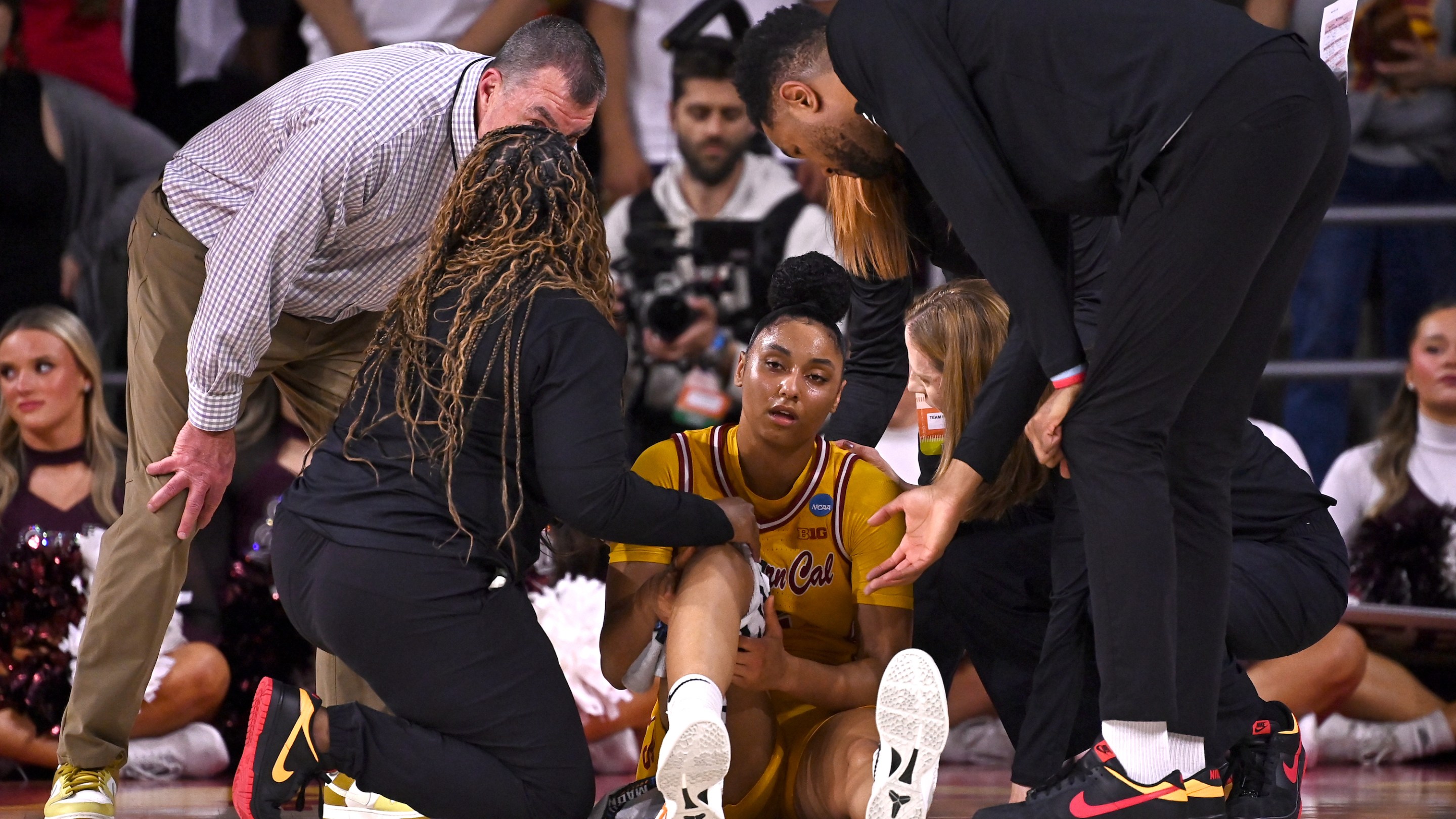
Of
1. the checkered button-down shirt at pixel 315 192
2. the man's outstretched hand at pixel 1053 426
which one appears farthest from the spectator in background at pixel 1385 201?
the checkered button-down shirt at pixel 315 192

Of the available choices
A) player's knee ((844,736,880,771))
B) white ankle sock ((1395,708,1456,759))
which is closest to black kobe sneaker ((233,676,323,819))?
player's knee ((844,736,880,771))

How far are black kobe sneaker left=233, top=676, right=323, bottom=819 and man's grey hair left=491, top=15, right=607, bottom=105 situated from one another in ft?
3.73

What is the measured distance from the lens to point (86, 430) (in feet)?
12.6

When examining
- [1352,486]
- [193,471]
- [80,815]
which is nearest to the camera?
[80,815]

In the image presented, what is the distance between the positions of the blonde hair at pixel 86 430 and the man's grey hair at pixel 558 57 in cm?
188

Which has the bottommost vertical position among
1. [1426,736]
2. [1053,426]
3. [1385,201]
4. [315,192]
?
[1426,736]

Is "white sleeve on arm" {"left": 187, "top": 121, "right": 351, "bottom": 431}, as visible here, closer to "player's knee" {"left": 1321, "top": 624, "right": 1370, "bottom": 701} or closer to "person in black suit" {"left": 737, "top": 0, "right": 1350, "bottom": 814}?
"person in black suit" {"left": 737, "top": 0, "right": 1350, "bottom": 814}

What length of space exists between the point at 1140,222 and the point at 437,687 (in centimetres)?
116

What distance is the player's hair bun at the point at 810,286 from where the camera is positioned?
264cm

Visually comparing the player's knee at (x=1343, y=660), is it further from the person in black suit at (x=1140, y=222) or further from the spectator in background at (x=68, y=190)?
the spectator in background at (x=68, y=190)

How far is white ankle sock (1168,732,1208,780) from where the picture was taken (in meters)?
1.92

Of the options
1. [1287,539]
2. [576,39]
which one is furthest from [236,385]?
[1287,539]

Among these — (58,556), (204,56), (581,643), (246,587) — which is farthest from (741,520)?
(204,56)

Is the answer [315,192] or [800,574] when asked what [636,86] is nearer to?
[315,192]
